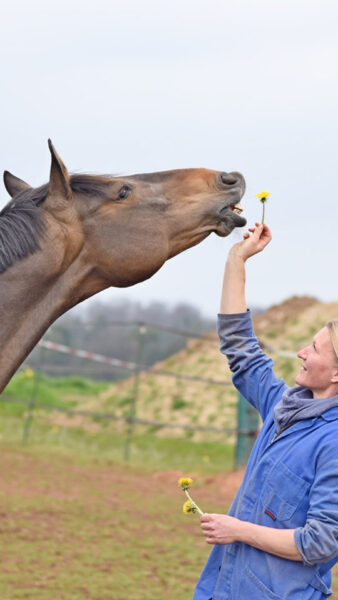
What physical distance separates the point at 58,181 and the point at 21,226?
0.74 ft

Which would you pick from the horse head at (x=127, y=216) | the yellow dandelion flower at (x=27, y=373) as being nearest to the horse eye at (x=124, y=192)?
the horse head at (x=127, y=216)

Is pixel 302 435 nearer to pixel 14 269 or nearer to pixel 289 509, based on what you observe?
pixel 289 509

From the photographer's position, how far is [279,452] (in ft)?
8.58

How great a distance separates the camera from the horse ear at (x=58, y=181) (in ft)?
9.63

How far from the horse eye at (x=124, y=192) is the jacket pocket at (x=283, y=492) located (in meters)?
1.27

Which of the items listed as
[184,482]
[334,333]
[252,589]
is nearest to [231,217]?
[334,333]

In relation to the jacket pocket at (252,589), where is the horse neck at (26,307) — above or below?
above

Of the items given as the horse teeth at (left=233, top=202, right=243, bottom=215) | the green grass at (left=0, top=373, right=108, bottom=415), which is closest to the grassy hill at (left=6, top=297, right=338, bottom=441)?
the green grass at (left=0, top=373, right=108, bottom=415)

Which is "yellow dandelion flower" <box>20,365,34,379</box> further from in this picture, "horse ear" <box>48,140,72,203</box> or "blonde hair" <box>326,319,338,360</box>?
"blonde hair" <box>326,319,338,360</box>

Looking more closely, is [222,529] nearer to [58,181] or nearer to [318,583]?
[318,583]

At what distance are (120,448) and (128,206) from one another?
1105 centimetres

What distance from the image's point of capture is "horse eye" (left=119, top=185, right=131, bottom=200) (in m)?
3.24

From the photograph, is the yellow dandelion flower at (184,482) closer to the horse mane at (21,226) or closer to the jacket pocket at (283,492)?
the jacket pocket at (283,492)

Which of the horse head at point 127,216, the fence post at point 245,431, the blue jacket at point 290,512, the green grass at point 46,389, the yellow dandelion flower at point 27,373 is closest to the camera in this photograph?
the blue jacket at point 290,512
